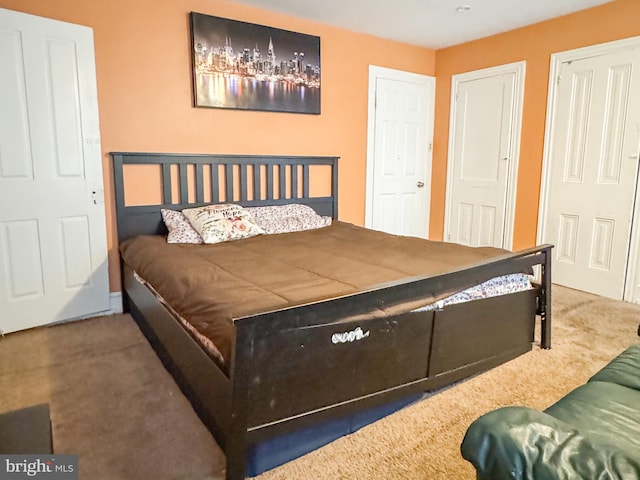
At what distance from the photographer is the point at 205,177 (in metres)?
3.47

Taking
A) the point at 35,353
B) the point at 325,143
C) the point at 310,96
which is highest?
the point at 310,96

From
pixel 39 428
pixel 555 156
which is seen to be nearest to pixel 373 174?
pixel 555 156

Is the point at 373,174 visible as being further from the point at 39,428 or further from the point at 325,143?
the point at 39,428

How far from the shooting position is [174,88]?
3262mm

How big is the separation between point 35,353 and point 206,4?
270cm

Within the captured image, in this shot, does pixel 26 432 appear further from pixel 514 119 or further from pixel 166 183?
pixel 514 119

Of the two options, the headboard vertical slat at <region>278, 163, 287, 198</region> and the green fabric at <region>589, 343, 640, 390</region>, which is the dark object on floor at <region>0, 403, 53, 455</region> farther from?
the headboard vertical slat at <region>278, 163, 287, 198</region>

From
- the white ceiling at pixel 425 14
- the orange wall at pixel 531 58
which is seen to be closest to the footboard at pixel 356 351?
the orange wall at pixel 531 58

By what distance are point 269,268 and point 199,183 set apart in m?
1.46

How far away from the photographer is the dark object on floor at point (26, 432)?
106cm

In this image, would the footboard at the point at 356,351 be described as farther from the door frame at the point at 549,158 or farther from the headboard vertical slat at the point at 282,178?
the headboard vertical slat at the point at 282,178

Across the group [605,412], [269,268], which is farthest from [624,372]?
[269,268]

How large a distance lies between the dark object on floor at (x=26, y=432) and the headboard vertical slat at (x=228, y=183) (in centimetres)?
245

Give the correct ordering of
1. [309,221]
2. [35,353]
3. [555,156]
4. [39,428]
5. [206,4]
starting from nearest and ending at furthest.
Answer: [39,428] → [35,353] → [206,4] → [309,221] → [555,156]
